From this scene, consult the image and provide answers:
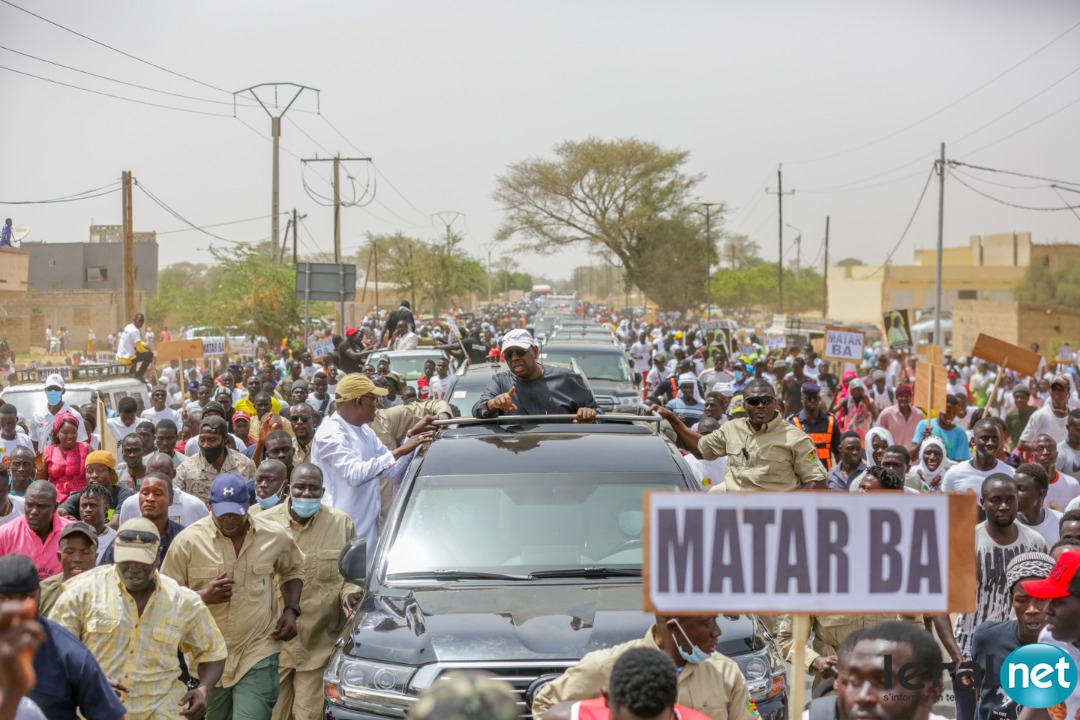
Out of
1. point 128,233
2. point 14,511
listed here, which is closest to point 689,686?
point 14,511

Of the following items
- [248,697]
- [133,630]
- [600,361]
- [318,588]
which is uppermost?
[600,361]

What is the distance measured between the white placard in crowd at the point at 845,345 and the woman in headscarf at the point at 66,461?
13.7 m

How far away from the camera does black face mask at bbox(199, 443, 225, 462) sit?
9330mm

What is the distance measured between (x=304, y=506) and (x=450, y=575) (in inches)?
50.1

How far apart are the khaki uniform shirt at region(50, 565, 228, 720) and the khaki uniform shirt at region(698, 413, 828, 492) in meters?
3.68

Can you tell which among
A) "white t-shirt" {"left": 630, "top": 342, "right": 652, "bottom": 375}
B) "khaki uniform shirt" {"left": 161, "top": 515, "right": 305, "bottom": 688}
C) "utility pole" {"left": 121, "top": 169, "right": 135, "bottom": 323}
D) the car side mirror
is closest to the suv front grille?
the car side mirror

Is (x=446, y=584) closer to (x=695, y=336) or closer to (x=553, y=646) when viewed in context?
(x=553, y=646)

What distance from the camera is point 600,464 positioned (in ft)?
21.6

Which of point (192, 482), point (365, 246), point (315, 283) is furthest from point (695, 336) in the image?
point (365, 246)

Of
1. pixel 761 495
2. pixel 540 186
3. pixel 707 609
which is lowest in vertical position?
pixel 707 609

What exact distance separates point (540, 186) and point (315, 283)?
52.3m

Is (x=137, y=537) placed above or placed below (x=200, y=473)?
above

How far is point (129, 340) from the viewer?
25672 mm

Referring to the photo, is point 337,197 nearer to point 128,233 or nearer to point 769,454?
point 128,233
